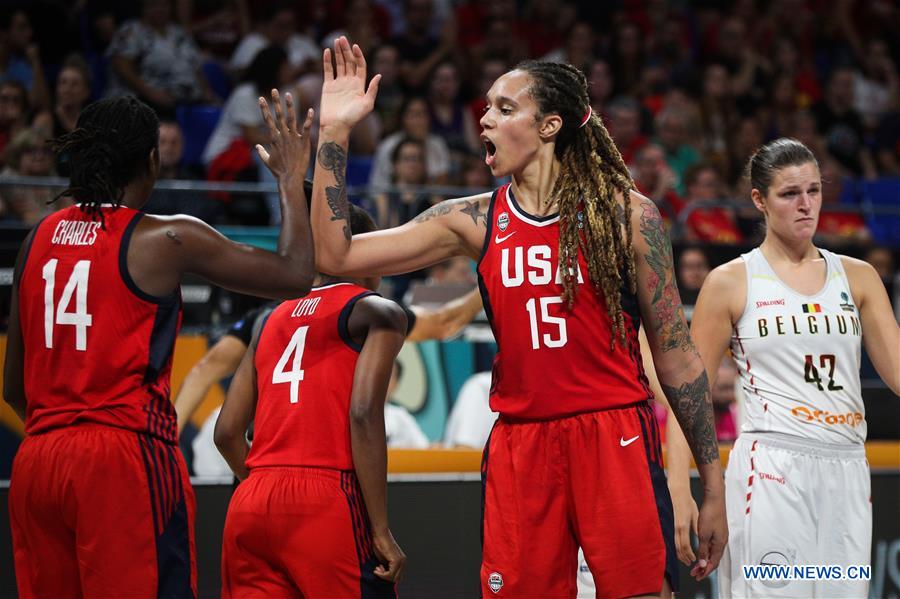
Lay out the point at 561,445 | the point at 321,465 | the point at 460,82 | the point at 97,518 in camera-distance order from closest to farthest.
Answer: the point at 97,518 → the point at 561,445 → the point at 321,465 → the point at 460,82

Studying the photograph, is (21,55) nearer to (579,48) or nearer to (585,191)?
(579,48)

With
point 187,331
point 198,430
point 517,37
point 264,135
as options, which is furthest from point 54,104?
point 517,37

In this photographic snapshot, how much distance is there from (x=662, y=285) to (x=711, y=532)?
32.2 inches

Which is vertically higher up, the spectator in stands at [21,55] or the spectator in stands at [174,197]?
the spectator in stands at [21,55]

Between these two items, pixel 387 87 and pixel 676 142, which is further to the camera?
pixel 676 142

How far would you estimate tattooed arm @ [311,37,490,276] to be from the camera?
383 centimetres

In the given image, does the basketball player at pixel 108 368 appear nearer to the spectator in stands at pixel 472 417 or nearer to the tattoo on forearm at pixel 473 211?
the tattoo on forearm at pixel 473 211

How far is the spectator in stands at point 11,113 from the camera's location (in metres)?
9.00

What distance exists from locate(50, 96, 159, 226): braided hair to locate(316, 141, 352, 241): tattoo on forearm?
55 centimetres

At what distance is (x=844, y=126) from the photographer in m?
13.1

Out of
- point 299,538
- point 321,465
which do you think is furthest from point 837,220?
point 299,538

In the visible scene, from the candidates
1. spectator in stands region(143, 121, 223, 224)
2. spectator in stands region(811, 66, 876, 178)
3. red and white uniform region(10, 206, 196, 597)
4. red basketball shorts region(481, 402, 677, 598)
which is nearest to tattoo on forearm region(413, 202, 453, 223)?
red basketball shorts region(481, 402, 677, 598)

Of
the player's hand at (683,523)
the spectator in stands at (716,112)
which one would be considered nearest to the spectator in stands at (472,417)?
the player's hand at (683,523)

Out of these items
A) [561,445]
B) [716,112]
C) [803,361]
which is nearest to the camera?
[561,445]
